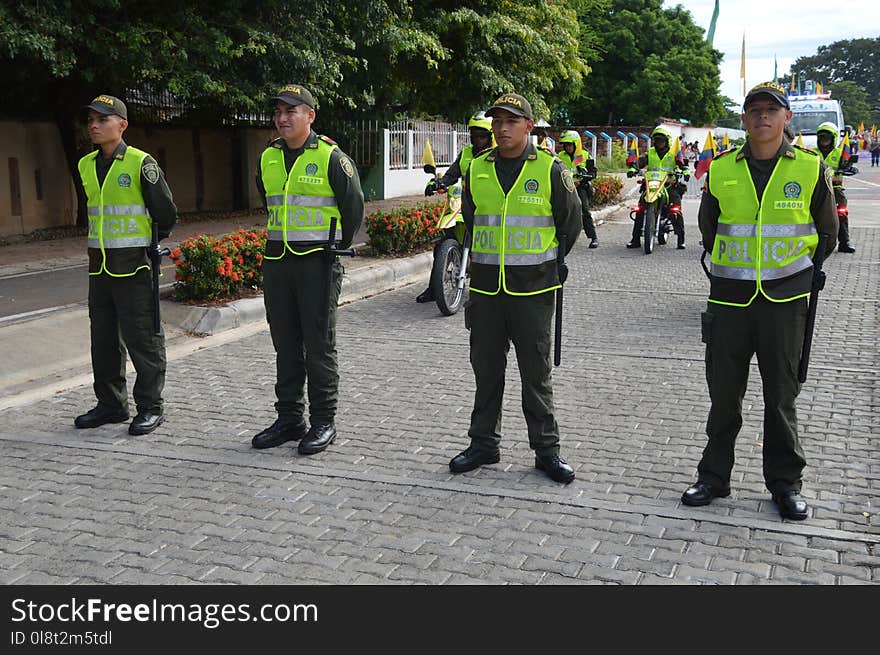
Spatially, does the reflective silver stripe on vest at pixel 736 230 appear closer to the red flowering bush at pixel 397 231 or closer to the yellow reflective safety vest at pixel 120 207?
the yellow reflective safety vest at pixel 120 207

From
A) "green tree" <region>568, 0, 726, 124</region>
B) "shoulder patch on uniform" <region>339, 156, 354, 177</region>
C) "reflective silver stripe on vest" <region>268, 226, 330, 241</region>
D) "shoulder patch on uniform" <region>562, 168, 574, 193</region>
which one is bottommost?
"reflective silver stripe on vest" <region>268, 226, 330, 241</region>

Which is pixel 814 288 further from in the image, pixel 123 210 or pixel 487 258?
pixel 123 210

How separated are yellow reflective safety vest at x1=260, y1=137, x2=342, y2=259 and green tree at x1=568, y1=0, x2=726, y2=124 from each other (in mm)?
42500

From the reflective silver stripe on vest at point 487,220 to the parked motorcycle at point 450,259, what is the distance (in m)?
4.41

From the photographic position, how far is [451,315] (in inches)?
396

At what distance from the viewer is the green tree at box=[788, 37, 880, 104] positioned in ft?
367

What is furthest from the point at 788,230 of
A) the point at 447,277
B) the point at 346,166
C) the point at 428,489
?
the point at 447,277

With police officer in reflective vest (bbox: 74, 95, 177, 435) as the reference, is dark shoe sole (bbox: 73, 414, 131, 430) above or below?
below

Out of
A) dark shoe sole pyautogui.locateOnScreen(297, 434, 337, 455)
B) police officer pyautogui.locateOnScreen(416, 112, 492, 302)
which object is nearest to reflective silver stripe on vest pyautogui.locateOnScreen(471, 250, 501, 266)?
dark shoe sole pyautogui.locateOnScreen(297, 434, 337, 455)

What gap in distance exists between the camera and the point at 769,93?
4.36 meters

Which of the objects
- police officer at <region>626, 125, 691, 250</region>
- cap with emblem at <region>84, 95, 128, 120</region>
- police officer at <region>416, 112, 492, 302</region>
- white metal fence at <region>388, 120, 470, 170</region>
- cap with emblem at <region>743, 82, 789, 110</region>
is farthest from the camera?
white metal fence at <region>388, 120, 470, 170</region>

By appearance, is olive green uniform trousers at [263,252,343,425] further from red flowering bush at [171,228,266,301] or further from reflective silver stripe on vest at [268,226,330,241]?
red flowering bush at [171,228,266,301]

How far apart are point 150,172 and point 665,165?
33.5ft

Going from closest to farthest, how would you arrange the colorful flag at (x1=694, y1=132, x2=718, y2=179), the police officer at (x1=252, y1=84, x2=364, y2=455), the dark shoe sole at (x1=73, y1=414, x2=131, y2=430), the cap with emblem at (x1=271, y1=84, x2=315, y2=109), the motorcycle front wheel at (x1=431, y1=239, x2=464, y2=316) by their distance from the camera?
the cap with emblem at (x1=271, y1=84, x2=315, y2=109) < the police officer at (x1=252, y1=84, x2=364, y2=455) < the dark shoe sole at (x1=73, y1=414, x2=131, y2=430) < the colorful flag at (x1=694, y1=132, x2=718, y2=179) < the motorcycle front wheel at (x1=431, y1=239, x2=464, y2=316)
